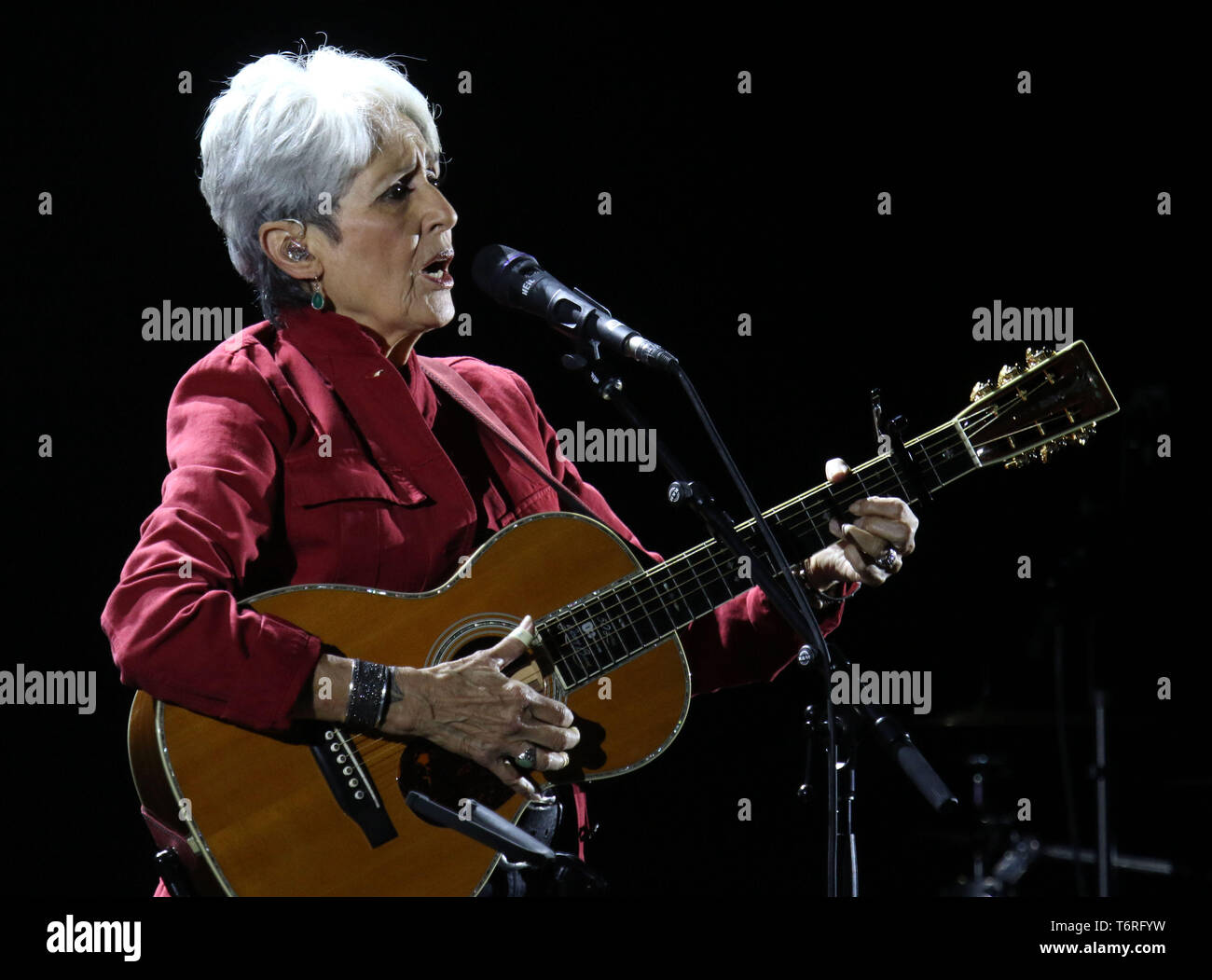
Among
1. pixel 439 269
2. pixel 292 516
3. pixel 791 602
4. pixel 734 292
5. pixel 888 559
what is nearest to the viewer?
pixel 791 602

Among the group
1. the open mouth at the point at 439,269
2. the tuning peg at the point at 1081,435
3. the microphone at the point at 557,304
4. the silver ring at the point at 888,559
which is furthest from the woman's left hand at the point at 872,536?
the open mouth at the point at 439,269

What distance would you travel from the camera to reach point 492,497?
7.64 ft

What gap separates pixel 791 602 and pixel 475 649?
561 millimetres

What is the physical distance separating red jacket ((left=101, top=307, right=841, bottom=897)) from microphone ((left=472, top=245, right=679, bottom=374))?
294 millimetres

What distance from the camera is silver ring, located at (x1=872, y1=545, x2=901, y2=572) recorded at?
2.21 m

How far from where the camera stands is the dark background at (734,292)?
273cm

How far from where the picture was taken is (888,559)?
7.25 feet

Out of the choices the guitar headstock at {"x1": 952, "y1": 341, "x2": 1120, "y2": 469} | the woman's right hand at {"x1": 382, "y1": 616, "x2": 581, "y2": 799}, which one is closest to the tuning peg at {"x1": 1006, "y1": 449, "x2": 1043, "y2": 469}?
the guitar headstock at {"x1": 952, "y1": 341, "x2": 1120, "y2": 469}

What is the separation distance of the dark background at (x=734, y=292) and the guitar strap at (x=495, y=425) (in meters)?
0.54

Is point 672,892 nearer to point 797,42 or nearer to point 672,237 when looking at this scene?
point 672,237

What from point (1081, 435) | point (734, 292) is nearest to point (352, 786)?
point (1081, 435)

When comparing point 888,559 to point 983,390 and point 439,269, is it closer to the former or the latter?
point 983,390
